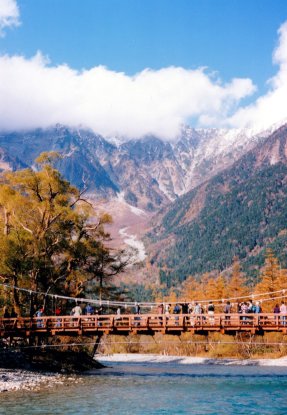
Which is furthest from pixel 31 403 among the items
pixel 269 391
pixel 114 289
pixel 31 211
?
pixel 114 289

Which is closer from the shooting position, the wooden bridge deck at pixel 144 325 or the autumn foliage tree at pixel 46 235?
the wooden bridge deck at pixel 144 325

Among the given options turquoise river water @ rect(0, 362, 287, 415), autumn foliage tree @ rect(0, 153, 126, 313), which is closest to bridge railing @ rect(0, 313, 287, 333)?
autumn foliage tree @ rect(0, 153, 126, 313)

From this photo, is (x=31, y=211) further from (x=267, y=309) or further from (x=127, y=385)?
(x=267, y=309)

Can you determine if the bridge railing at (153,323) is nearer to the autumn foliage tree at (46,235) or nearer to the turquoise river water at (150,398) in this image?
the autumn foliage tree at (46,235)

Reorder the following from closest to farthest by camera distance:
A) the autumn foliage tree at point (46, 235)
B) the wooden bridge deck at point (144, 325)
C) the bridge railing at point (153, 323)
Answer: the bridge railing at point (153, 323) → the wooden bridge deck at point (144, 325) → the autumn foliage tree at point (46, 235)

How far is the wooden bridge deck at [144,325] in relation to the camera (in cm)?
3578

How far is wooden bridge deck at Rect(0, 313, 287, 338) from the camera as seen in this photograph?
35.8 m

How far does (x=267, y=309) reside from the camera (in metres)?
79.6

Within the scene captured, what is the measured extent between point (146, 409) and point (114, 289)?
74.3ft

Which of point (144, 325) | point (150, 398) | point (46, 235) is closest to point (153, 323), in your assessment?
point (144, 325)

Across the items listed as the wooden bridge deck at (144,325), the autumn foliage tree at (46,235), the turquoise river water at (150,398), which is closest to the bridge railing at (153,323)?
the wooden bridge deck at (144,325)

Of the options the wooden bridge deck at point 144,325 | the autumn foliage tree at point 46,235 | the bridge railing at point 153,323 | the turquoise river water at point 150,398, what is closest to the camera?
the turquoise river water at point 150,398

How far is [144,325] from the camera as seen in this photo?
3788 centimetres

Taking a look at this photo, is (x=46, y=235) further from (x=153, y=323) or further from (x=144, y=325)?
(x=153, y=323)
